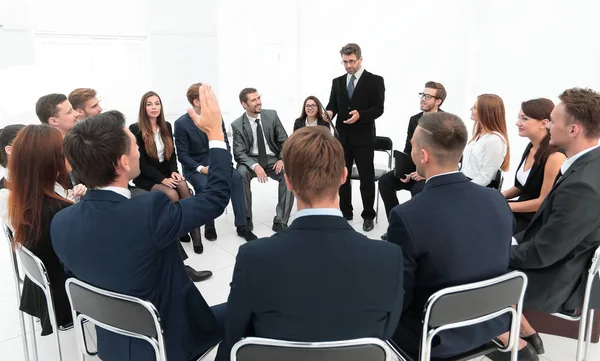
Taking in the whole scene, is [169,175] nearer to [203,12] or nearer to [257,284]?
[257,284]

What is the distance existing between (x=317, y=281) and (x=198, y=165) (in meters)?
3.09

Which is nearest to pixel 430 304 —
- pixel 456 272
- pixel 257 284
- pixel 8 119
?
pixel 456 272

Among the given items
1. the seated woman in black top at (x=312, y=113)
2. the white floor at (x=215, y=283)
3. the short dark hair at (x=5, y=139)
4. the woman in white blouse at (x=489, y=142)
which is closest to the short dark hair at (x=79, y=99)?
the short dark hair at (x=5, y=139)

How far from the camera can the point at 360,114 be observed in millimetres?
4062

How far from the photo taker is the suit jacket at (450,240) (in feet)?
5.04

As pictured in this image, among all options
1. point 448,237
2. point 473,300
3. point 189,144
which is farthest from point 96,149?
point 189,144

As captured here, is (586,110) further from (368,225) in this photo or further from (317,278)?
(368,225)

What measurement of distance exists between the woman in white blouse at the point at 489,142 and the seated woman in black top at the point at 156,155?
230 cm

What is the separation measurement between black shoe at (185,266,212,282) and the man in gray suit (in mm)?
989

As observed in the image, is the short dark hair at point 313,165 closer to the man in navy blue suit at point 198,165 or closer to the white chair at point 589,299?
the white chair at point 589,299

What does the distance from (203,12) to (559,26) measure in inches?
179

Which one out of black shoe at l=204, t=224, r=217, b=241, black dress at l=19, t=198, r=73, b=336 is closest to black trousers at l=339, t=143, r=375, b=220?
black shoe at l=204, t=224, r=217, b=241

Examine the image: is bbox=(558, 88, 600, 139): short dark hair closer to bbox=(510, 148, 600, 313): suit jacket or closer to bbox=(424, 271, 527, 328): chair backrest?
bbox=(510, 148, 600, 313): suit jacket

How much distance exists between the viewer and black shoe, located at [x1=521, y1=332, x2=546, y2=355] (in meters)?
2.28
